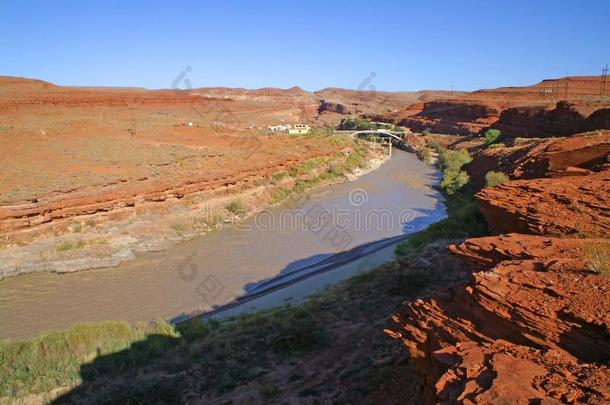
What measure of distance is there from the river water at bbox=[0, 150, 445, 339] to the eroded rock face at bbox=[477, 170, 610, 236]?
8.58 metres

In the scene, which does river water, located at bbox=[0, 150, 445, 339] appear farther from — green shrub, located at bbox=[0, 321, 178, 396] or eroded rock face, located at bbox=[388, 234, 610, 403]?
eroded rock face, located at bbox=[388, 234, 610, 403]

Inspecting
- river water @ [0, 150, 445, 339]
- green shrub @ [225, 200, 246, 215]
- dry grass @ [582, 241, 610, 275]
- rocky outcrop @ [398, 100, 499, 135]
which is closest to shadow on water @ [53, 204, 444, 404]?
river water @ [0, 150, 445, 339]

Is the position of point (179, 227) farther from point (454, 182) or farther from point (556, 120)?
point (556, 120)

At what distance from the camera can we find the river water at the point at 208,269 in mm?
12898

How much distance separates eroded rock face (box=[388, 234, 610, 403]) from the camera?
11.1ft

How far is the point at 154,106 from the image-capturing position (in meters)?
61.2

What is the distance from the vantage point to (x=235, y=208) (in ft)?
74.6

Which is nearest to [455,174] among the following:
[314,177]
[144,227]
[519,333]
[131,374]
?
[314,177]

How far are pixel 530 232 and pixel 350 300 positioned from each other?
16.5 feet

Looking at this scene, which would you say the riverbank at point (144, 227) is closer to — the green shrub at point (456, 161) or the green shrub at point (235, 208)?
the green shrub at point (235, 208)

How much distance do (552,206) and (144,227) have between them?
15615 mm

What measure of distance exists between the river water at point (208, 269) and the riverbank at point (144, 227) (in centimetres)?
46

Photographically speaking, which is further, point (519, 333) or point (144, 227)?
point (144, 227)

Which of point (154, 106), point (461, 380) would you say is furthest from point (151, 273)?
point (154, 106)
